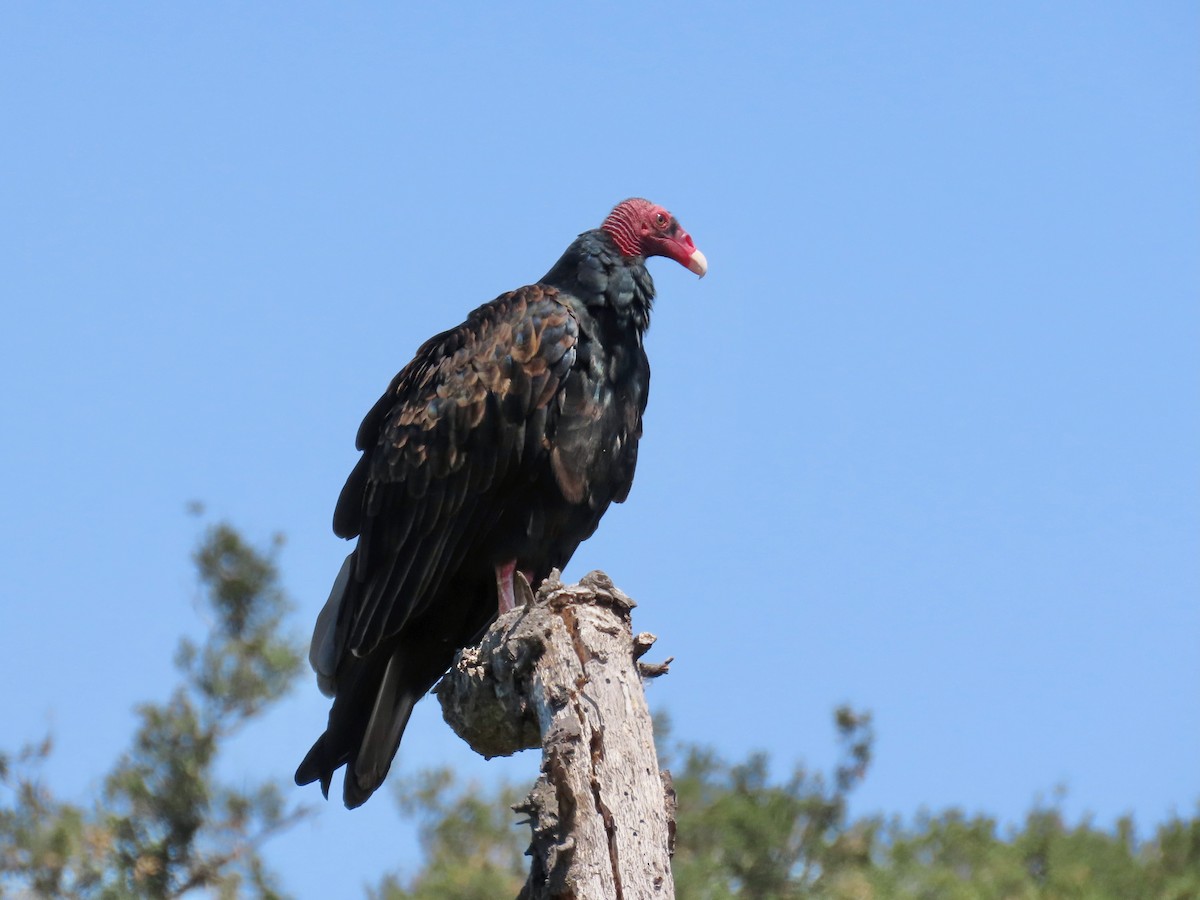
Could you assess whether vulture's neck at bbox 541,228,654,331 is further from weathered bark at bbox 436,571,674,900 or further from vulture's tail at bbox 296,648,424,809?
weathered bark at bbox 436,571,674,900

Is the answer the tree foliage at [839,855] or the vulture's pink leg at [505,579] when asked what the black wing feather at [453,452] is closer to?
the vulture's pink leg at [505,579]

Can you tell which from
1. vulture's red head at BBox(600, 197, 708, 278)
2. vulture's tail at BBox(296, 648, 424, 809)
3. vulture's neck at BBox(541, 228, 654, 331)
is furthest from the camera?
vulture's red head at BBox(600, 197, 708, 278)

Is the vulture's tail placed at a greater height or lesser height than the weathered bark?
greater

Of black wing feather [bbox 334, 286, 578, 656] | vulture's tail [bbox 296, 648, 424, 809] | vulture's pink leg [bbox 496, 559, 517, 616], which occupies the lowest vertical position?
vulture's tail [bbox 296, 648, 424, 809]

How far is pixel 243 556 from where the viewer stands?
8875mm

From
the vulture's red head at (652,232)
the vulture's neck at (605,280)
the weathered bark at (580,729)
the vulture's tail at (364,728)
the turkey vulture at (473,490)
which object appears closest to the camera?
the weathered bark at (580,729)

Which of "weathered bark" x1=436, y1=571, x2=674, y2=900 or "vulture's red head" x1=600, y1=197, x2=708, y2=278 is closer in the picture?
"weathered bark" x1=436, y1=571, x2=674, y2=900

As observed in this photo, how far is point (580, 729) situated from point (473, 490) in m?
1.44

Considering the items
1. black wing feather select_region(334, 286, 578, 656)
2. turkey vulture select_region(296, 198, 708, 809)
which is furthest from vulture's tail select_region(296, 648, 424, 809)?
black wing feather select_region(334, 286, 578, 656)

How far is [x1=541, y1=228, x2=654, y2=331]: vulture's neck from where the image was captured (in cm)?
448

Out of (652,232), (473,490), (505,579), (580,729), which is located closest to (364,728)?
(505,579)

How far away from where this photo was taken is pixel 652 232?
495 cm

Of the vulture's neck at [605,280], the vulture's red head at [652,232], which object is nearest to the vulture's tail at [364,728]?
the vulture's neck at [605,280]

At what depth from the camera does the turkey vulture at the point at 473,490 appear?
4.19 meters
